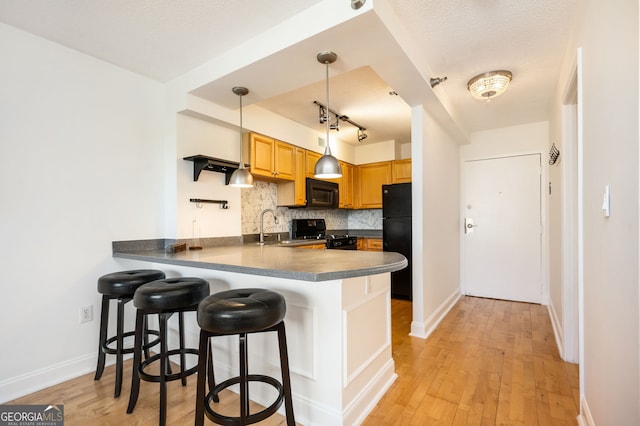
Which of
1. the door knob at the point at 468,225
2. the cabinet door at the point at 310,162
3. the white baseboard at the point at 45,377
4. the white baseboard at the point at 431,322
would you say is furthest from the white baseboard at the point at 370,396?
the door knob at the point at 468,225

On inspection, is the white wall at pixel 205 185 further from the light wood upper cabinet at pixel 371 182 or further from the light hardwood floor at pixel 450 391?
the light wood upper cabinet at pixel 371 182

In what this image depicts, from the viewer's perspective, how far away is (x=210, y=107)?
291 cm

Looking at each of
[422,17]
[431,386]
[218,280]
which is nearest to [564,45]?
[422,17]

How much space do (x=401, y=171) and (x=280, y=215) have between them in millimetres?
2120

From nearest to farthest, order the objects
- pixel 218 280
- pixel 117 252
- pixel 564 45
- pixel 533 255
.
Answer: pixel 218 280 < pixel 564 45 < pixel 117 252 < pixel 533 255

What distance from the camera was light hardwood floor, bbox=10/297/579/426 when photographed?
172 cm

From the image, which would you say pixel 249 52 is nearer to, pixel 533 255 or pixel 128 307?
pixel 128 307

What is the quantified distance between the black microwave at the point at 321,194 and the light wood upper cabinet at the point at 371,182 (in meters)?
0.74

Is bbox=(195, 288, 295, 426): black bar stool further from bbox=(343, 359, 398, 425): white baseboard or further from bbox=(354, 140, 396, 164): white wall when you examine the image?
bbox=(354, 140, 396, 164): white wall

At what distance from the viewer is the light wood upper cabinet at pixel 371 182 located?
5.11m

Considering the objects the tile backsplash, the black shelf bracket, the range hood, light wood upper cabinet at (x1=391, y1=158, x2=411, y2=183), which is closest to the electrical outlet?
the black shelf bracket

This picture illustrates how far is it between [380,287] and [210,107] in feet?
7.42

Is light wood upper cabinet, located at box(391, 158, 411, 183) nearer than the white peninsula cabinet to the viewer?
No
